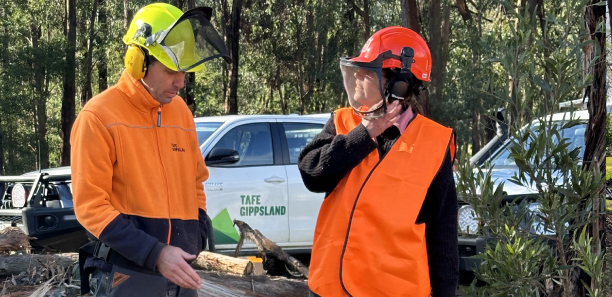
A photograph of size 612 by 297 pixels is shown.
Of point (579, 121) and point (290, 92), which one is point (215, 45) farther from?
point (290, 92)

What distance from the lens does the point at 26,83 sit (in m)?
30.3

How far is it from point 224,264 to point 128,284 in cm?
333

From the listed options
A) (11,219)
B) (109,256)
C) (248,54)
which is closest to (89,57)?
(248,54)

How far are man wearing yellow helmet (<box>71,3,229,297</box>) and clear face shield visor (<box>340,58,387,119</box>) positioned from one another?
0.65 m

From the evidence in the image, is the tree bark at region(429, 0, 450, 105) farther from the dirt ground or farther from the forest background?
the dirt ground

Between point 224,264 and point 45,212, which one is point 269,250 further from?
point 45,212

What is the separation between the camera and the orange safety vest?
2375 millimetres

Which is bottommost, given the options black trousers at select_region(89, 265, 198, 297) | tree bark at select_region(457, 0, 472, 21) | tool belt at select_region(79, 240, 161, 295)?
black trousers at select_region(89, 265, 198, 297)

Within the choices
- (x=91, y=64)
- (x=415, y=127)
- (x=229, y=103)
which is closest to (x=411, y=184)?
(x=415, y=127)

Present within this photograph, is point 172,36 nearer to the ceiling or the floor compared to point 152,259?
nearer to the ceiling

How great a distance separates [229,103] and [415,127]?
86.0ft

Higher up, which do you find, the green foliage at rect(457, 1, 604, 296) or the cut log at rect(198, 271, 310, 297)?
the green foliage at rect(457, 1, 604, 296)

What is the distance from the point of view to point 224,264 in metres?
5.94

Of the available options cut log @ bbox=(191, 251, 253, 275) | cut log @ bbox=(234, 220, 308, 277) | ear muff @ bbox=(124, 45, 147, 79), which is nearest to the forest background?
cut log @ bbox=(234, 220, 308, 277)
